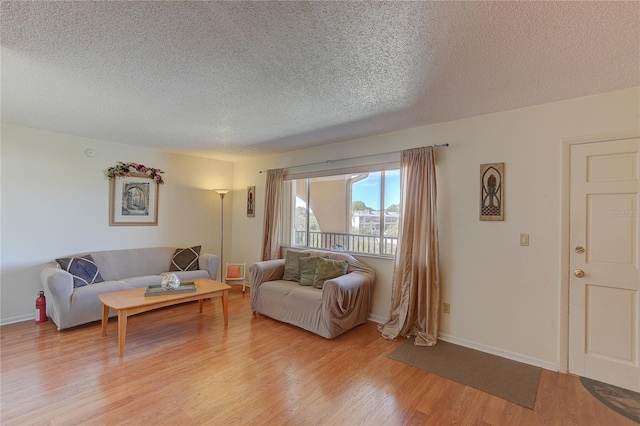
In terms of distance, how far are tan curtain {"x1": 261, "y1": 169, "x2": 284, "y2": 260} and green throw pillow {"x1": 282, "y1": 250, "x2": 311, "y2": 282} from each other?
0.65 m

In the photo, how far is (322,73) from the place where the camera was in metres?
2.13

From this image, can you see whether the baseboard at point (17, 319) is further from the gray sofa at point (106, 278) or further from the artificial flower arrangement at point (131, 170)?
the artificial flower arrangement at point (131, 170)

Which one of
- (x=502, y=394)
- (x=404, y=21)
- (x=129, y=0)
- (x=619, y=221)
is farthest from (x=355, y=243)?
(x=129, y=0)

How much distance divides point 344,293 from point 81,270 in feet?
10.6

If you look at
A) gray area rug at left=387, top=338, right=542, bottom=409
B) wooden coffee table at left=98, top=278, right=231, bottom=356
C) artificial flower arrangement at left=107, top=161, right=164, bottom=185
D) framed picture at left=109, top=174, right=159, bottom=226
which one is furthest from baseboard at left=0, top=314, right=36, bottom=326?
gray area rug at left=387, top=338, right=542, bottom=409

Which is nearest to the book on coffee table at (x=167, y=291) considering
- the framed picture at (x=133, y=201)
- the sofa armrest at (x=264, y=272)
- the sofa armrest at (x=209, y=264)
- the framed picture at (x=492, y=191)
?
the sofa armrest at (x=264, y=272)

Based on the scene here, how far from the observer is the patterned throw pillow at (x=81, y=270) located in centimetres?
352

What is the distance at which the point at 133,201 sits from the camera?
4.50m

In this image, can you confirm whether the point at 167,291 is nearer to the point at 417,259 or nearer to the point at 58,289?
the point at 58,289

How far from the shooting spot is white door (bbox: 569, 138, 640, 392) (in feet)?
7.52

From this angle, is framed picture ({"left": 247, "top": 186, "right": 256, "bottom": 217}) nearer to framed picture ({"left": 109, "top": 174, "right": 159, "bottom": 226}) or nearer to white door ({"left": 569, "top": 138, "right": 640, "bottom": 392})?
framed picture ({"left": 109, "top": 174, "right": 159, "bottom": 226})

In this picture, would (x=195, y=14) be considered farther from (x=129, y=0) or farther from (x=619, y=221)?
(x=619, y=221)

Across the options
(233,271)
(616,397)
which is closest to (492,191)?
(616,397)

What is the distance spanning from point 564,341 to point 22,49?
182 inches
